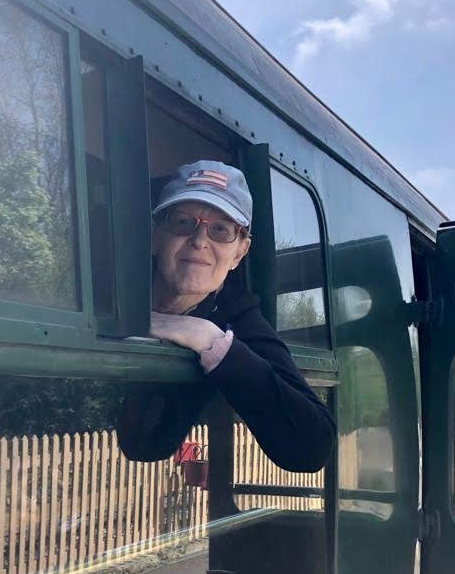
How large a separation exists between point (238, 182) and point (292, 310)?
479 mm

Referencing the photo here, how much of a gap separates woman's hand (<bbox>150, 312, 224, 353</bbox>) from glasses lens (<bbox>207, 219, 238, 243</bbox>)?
221mm

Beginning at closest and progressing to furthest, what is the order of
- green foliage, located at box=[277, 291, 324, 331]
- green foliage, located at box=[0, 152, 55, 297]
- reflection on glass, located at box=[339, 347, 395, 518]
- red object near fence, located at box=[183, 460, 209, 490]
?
green foliage, located at box=[0, 152, 55, 297] → red object near fence, located at box=[183, 460, 209, 490] → green foliage, located at box=[277, 291, 324, 331] → reflection on glass, located at box=[339, 347, 395, 518]

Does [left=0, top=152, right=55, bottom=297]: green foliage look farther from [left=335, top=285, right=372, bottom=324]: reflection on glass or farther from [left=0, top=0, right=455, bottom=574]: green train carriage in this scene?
[left=335, top=285, right=372, bottom=324]: reflection on glass

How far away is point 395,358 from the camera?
2967 millimetres

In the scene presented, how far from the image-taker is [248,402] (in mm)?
1771

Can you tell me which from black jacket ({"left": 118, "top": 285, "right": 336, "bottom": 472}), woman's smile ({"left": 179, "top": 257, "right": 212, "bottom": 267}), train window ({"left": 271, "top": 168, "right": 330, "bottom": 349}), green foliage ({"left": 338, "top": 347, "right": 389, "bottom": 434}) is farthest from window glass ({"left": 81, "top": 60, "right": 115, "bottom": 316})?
green foliage ({"left": 338, "top": 347, "right": 389, "bottom": 434})

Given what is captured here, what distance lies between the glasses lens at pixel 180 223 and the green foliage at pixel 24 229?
51 cm

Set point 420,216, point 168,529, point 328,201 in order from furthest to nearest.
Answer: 1. point 420,216
2. point 328,201
3. point 168,529

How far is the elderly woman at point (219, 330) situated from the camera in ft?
5.61

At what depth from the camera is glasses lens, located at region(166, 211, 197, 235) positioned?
1842 millimetres

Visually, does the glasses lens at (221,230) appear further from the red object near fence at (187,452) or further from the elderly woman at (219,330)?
the red object near fence at (187,452)

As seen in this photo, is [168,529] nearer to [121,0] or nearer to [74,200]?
[74,200]

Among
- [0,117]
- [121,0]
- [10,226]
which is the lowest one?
[10,226]

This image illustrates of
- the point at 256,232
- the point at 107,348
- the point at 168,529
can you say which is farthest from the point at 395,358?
the point at 107,348
